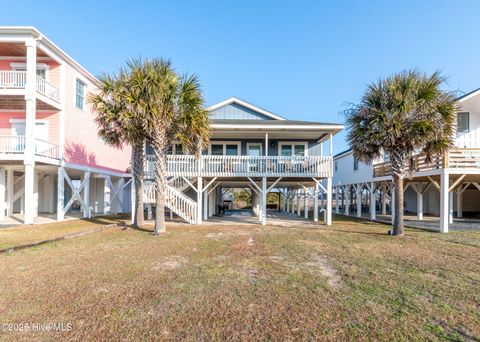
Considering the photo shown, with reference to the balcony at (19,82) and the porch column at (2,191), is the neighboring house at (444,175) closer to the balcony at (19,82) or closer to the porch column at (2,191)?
the balcony at (19,82)

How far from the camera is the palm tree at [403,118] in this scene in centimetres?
1012

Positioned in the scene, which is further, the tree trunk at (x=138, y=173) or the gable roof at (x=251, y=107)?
the gable roof at (x=251, y=107)

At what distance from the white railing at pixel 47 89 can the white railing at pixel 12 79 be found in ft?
2.11

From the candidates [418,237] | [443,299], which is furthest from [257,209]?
[443,299]

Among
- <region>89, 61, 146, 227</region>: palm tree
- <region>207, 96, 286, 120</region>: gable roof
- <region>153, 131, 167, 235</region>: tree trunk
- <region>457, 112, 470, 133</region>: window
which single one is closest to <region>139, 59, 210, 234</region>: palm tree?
<region>153, 131, 167, 235</region>: tree trunk

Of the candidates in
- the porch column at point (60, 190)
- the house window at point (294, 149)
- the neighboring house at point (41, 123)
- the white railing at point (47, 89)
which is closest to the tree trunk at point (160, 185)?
the neighboring house at point (41, 123)

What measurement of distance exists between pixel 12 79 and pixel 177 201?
10.5 m

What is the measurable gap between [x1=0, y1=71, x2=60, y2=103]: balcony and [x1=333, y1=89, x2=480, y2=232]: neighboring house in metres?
18.5

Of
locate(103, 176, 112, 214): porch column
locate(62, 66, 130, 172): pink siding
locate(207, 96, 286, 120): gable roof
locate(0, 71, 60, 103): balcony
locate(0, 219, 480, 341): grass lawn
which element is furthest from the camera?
locate(103, 176, 112, 214): porch column

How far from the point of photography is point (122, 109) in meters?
10.5

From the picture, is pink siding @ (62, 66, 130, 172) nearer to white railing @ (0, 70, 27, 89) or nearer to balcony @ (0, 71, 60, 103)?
balcony @ (0, 71, 60, 103)

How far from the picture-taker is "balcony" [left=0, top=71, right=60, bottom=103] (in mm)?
13570

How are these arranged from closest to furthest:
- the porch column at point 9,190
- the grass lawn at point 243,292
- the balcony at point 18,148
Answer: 1. the grass lawn at point 243,292
2. the balcony at point 18,148
3. the porch column at point 9,190

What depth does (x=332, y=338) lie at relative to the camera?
3225 mm
